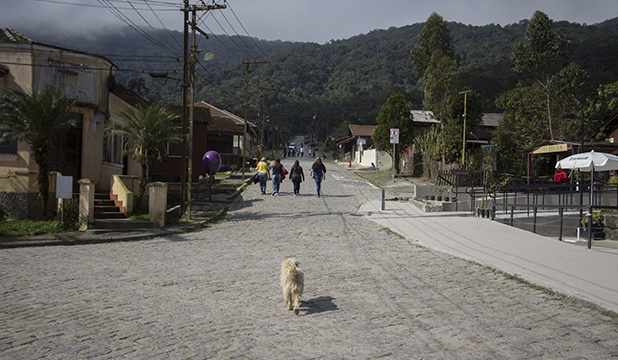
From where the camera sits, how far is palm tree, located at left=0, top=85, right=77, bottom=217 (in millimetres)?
12570

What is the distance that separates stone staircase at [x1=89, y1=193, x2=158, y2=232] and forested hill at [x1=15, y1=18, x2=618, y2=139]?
4540cm

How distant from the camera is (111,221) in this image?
13.2 meters

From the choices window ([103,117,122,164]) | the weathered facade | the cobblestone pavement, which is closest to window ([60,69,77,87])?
the weathered facade

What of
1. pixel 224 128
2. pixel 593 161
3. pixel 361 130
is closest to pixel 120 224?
pixel 593 161

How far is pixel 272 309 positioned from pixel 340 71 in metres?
129

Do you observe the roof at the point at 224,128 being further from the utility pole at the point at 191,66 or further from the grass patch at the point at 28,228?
the grass patch at the point at 28,228

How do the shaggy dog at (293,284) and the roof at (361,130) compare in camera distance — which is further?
the roof at (361,130)

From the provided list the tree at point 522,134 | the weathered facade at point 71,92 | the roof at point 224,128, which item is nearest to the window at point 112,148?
the weathered facade at point 71,92

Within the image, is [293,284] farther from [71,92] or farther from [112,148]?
[112,148]

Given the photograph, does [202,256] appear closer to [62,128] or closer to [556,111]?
[62,128]

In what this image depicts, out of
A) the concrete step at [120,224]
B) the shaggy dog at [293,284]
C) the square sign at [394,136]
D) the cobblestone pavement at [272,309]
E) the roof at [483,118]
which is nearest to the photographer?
the cobblestone pavement at [272,309]

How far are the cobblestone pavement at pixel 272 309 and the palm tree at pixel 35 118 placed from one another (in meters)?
3.70

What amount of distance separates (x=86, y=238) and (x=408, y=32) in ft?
575

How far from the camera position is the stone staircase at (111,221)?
43.0 feet
